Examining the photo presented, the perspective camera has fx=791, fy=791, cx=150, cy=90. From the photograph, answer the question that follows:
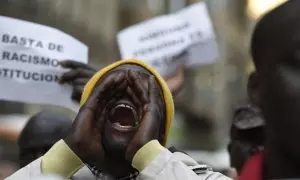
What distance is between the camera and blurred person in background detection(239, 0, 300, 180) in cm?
210

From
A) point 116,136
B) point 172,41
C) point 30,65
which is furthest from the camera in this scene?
point 172,41

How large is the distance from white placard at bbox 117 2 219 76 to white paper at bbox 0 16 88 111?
0.68 meters

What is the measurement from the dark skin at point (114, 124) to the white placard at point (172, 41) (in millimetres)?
1722

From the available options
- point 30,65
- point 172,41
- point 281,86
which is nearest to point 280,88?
point 281,86

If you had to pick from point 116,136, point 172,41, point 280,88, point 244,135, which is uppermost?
point 172,41

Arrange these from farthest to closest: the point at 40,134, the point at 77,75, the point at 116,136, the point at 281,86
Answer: the point at 40,134 < the point at 77,75 < the point at 116,136 < the point at 281,86

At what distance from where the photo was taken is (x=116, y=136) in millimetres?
2953

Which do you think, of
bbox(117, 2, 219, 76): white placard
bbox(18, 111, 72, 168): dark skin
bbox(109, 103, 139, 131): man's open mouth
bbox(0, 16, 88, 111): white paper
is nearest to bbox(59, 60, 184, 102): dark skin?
bbox(0, 16, 88, 111): white paper

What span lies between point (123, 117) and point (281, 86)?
99cm

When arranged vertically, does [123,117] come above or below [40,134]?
above

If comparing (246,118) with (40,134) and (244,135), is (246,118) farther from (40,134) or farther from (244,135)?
(40,134)

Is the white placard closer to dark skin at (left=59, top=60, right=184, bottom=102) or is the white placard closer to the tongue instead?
dark skin at (left=59, top=60, right=184, bottom=102)

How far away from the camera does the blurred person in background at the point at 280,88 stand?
2.10m

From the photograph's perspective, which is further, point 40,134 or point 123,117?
point 40,134
